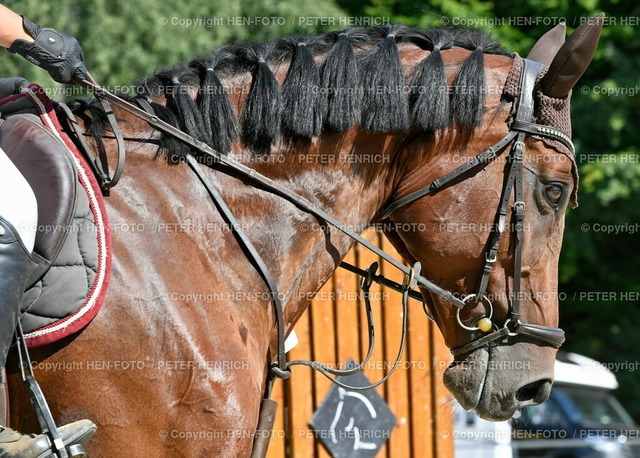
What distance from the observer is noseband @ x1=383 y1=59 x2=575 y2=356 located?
314 cm

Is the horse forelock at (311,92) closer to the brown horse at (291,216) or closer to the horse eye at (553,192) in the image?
the brown horse at (291,216)

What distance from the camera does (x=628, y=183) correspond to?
13.6m

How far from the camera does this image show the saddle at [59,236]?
2479mm

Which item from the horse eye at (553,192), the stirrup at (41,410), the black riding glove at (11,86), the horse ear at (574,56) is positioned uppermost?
the horse ear at (574,56)

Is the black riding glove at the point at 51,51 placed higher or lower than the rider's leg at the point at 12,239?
higher

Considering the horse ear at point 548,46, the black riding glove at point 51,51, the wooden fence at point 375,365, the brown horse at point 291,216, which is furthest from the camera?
the wooden fence at point 375,365

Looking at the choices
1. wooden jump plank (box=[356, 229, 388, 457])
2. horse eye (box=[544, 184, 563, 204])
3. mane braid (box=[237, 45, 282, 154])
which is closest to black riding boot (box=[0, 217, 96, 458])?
mane braid (box=[237, 45, 282, 154])

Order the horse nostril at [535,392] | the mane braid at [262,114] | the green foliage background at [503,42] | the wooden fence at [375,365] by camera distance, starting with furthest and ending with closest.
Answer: the green foliage background at [503,42], the wooden fence at [375,365], the horse nostril at [535,392], the mane braid at [262,114]

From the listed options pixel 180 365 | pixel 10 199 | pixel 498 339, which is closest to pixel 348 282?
pixel 498 339

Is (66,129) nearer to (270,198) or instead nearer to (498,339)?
(270,198)

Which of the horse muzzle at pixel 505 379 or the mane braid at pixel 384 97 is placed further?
the horse muzzle at pixel 505 379

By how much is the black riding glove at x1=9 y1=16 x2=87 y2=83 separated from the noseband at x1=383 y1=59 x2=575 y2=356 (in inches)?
52.7

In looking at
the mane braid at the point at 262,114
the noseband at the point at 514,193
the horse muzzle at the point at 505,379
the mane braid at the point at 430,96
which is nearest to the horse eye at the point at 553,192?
the noseband at the point at 514,193

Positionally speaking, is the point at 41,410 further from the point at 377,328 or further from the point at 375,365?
the point at 377,328
